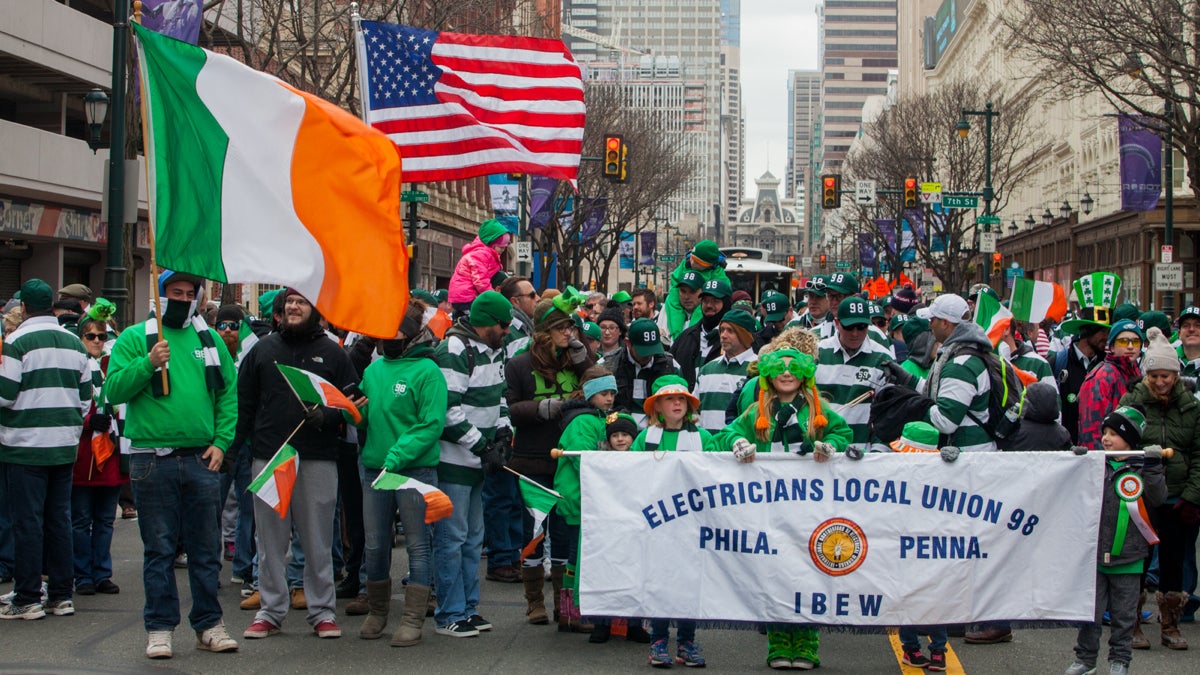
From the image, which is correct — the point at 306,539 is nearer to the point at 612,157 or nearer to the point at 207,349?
the point at 207,349

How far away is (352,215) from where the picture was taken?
7.57 m

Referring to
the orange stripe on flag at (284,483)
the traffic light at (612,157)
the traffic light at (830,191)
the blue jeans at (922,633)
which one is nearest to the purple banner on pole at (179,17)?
Result: the orange stripe on flag at (284,483)

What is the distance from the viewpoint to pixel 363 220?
24.9ft

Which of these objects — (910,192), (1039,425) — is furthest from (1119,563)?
(910,192)

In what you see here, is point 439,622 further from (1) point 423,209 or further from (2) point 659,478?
(1) point 423,209

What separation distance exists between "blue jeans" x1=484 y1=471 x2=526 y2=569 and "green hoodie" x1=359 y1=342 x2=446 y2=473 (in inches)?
69.8

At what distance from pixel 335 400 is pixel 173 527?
3.61 feet

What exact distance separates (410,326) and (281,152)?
1.25 m

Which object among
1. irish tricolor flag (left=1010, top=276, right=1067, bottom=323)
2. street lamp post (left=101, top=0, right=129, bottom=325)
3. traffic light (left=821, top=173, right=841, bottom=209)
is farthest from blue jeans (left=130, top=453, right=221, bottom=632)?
traffic light (left=821, top=173, right=841, bottom=209)

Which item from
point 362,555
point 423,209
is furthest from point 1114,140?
point 362,555

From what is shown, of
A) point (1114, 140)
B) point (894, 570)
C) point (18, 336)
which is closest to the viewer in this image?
point (894, 570)

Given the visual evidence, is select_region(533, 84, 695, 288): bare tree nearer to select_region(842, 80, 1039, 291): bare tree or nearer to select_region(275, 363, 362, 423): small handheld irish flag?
select_region(842, 80, 1039, 291): bare tree

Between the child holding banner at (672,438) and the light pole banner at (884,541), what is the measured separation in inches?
10.7

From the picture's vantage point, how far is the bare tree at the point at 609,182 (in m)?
47.8
